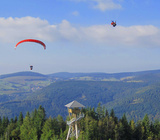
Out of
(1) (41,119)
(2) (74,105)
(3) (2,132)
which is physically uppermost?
(2) (74,105)

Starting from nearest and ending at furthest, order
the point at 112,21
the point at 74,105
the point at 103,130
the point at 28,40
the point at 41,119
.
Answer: the point at 112,21 < the point at 28,40 < the point at 74,105 < the point at 103,130 < the point at 41,119

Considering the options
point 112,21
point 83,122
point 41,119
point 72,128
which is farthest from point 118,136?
point 112,21

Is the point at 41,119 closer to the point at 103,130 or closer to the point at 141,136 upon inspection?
the point at 103,130

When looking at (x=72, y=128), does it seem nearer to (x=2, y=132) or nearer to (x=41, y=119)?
(x=41, y=119)

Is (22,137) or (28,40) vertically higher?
(28,40)

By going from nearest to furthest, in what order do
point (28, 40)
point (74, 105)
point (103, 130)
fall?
1. point (28, 40)
2. point (74, 105)
3. point (103, 130)

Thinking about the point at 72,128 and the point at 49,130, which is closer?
the point at 72,128

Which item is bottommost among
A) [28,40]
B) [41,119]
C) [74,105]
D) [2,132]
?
[2,132]

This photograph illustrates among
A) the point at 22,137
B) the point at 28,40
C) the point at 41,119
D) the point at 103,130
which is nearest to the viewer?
the point at 28,40

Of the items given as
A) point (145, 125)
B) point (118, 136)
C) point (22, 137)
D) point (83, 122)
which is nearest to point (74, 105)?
point (83, 122)
